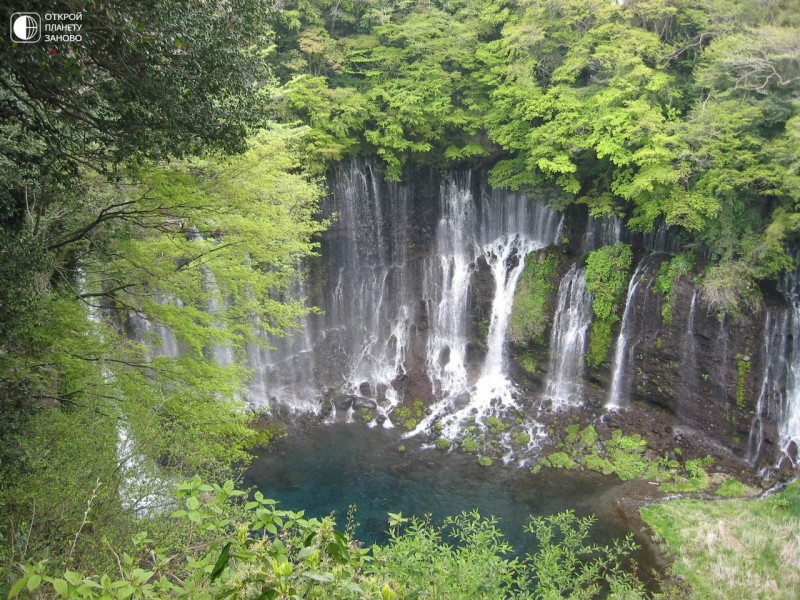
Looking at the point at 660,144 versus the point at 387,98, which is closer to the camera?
the point at 660,144

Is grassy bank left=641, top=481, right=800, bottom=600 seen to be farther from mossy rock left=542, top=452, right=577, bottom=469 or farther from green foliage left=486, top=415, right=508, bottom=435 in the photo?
green foliage left=486, top=415, right=508, bottom=435

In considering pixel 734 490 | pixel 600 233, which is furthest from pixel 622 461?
pixel 600 233

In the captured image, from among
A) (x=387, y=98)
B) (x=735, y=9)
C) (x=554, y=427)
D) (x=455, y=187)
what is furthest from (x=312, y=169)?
(x=735, y=9)

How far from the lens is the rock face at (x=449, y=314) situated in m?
18.1

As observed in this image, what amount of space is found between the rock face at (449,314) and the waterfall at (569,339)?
0.04m

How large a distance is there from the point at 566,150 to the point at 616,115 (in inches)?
78.6

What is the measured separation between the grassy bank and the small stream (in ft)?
2.89

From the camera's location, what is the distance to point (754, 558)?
1178 cm

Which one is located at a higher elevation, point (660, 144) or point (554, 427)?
point (660, 144)

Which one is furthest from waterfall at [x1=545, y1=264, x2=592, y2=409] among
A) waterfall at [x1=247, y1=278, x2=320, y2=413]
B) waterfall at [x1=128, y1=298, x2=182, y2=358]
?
waterfall at [x1=128, y1=298, x2=182, y2=358]

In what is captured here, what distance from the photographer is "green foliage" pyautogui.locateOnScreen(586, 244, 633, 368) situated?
17.9m

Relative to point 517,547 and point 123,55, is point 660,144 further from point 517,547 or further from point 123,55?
point 123,55

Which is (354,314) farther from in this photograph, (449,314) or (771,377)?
(771,377)

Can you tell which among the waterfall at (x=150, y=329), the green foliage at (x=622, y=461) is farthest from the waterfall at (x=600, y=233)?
the waterfall at (x=150, y=329)
